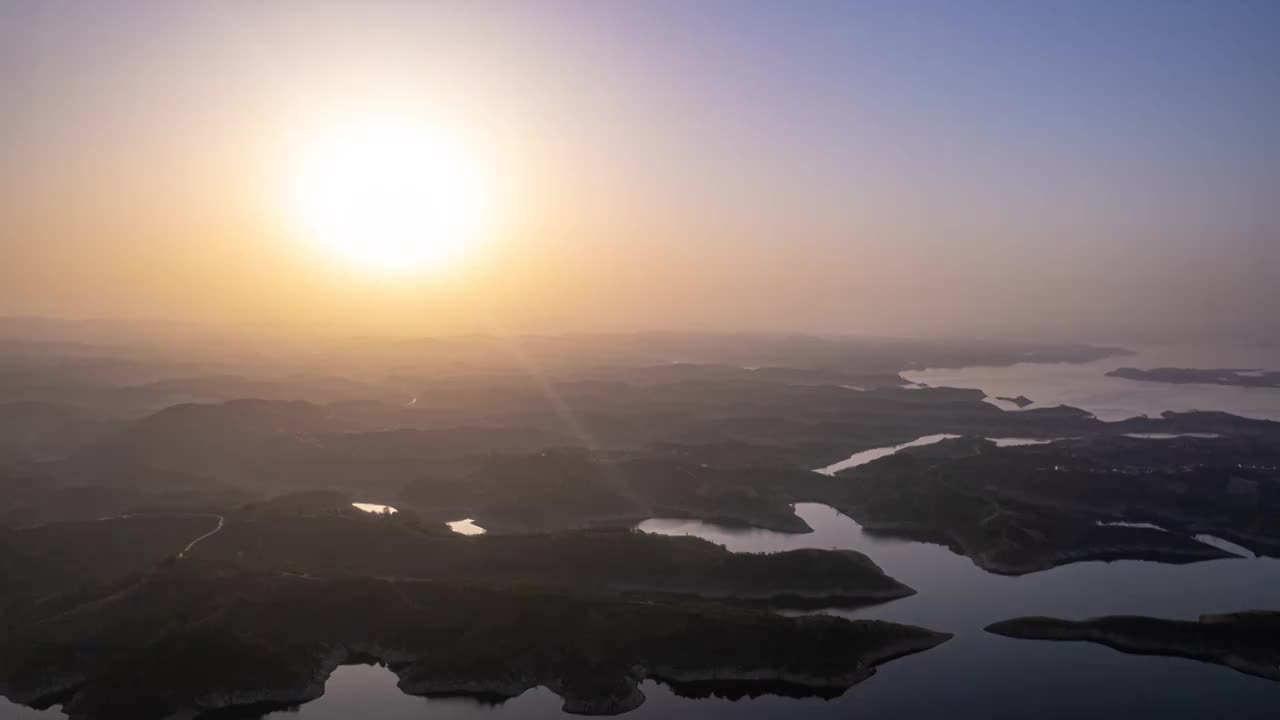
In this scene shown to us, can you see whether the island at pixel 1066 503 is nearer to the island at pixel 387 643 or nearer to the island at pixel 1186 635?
the island at pixel 1186 635

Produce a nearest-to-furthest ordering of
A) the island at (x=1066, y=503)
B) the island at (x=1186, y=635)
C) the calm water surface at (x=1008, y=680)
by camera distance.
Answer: the calm water surface at (x=1008, y=680) → the island at (x=1186, y=635) → the island at (x=1066, y=503)

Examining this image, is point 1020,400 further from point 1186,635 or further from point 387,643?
point 387,643

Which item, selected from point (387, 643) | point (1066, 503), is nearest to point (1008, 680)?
point (387, 643)

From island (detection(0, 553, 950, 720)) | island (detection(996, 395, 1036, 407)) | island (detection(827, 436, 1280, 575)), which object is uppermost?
island (detection(996, 395, 1036, 407))

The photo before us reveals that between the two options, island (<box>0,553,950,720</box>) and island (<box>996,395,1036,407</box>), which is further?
island (<box>996,395,1036,407</box>)

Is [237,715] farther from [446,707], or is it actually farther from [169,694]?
[446,707]

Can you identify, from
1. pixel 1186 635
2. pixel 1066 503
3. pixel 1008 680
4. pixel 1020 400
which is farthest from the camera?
pixel 1020 400

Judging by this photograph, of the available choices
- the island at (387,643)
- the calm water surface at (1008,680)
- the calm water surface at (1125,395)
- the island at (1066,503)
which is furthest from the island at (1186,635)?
the calm water surface at (1125,395)

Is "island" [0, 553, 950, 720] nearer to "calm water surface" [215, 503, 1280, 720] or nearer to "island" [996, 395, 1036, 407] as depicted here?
"calm water surface" [215, 503, 1280, 720]

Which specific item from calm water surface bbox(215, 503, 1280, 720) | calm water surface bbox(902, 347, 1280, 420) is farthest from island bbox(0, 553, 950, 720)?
calm water surface bbox(902, 347, 1280, 420)
